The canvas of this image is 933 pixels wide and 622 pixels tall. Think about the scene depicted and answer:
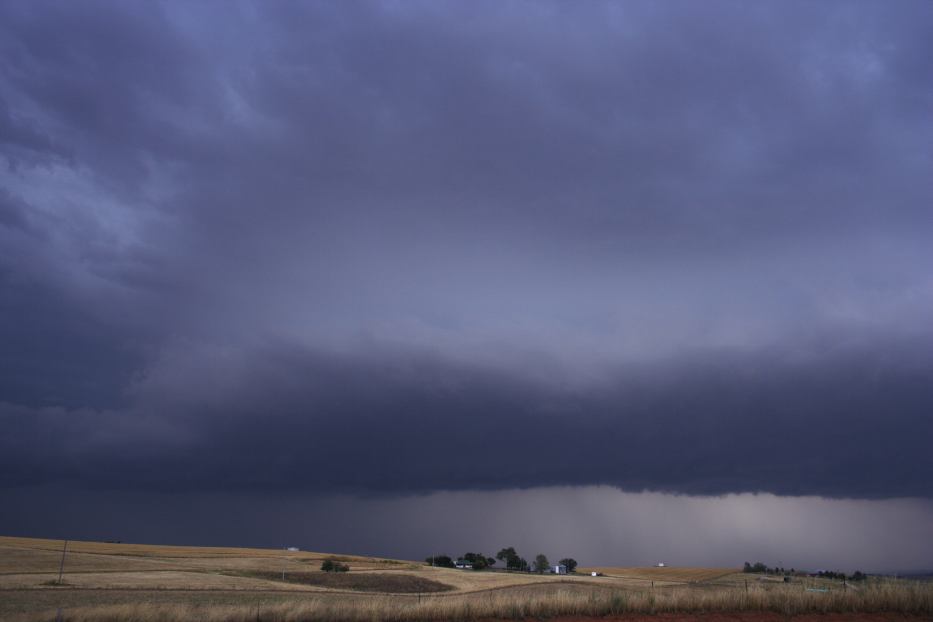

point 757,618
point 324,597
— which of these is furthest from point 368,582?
point 757,618

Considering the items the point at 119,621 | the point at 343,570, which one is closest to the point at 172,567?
the point at 343,570

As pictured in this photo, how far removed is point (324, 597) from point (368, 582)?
29.7 meters

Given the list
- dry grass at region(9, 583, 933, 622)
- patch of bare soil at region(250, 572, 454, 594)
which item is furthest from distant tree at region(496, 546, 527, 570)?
dry grass at region(9, 583, 933, 622)

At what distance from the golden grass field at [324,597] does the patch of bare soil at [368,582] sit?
0.14 m

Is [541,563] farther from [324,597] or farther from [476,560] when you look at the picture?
[324,597]

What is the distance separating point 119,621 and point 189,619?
3657mm

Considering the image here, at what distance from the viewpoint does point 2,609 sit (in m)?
44.5

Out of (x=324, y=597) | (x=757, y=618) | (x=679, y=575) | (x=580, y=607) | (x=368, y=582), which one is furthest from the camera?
(x=679, y=575)

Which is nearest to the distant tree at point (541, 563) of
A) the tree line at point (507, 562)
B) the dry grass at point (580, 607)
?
the tree line at point (507, 562)

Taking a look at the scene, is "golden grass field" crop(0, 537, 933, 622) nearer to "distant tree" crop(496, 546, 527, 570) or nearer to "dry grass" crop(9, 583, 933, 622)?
"dry grass" crop(9, 583, 933, 622)

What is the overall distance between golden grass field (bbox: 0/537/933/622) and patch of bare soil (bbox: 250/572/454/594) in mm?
144

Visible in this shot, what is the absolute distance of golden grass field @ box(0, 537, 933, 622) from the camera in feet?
103

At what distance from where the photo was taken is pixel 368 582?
290 feet

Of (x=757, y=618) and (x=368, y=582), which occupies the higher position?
(x=757, y=618)
